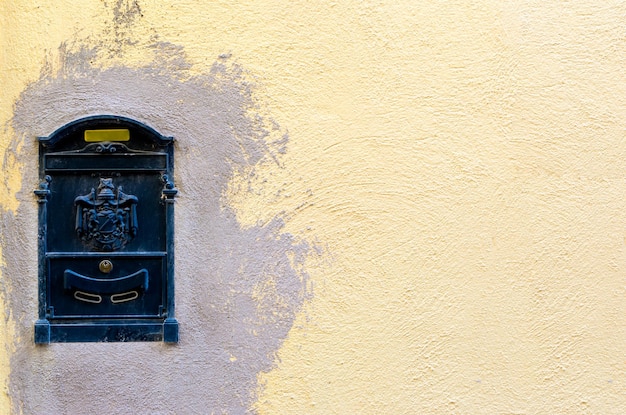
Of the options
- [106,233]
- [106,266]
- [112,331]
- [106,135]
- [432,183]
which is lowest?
[112,331]

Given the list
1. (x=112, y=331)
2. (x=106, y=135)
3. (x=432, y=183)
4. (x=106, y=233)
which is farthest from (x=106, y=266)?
(x=432, y=183)

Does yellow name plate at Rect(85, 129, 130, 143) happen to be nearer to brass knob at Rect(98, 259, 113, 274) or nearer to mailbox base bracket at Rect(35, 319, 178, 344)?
brass knob at Rect(98, 259, 113, 274)

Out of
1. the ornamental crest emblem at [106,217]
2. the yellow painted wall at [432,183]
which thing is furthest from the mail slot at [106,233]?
the yellow painted wall at [432,183]

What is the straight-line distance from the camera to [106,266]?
3234 mm

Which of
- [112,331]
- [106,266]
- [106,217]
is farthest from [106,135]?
[112,331]

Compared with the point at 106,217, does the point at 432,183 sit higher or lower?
higher

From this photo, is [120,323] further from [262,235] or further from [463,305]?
[463,305]

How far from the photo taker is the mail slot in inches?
127

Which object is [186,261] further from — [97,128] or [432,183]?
[432,183]

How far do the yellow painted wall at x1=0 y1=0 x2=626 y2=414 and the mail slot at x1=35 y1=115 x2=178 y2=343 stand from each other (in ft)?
0.81

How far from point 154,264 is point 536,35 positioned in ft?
6.76

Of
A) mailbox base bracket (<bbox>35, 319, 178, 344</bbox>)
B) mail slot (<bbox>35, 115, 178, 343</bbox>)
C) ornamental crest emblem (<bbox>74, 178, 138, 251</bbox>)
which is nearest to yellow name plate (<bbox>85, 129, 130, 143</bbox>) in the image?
mail slot (<bbox>35, 115, 178, 343</bbox>)

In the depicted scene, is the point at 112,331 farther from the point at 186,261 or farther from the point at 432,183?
the point at 432,183

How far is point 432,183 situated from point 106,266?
1536mm
